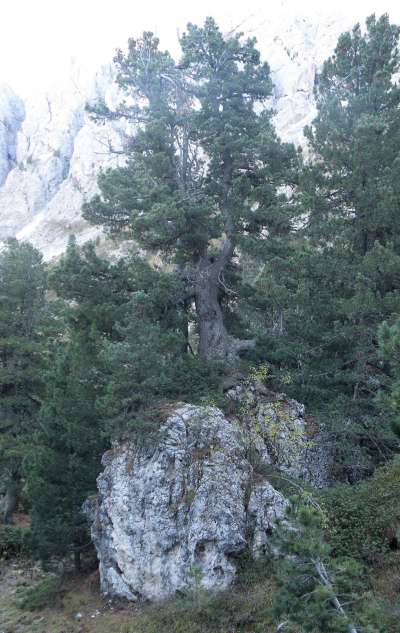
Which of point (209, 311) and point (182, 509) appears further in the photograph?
point (209, 311)

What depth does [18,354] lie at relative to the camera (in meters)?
19.4

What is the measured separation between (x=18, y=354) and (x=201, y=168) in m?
9.95

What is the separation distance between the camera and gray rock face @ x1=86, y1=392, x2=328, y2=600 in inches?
412

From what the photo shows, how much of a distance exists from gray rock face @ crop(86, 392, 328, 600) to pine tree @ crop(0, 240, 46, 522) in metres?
6.80

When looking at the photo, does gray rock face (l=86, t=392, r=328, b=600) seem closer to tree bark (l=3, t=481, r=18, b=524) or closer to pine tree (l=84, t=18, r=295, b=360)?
pine tree (l=84, t=18, r=295, b=360)

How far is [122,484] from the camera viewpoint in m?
11.8

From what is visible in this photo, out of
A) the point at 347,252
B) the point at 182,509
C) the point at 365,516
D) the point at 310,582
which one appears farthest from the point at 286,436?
the point at 310,582

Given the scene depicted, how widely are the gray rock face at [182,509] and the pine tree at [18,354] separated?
680 cm

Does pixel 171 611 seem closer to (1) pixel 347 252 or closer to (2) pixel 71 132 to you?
(1) pixel 347 252

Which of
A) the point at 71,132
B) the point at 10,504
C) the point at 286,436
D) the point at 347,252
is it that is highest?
the point at 71,132

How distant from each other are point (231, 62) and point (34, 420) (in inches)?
595

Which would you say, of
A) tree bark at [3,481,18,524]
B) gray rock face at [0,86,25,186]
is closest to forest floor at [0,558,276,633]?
tree bark at [3,481,18,524]

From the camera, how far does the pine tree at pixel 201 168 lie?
15867mm

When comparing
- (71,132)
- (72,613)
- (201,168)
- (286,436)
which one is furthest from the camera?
(71,132)
